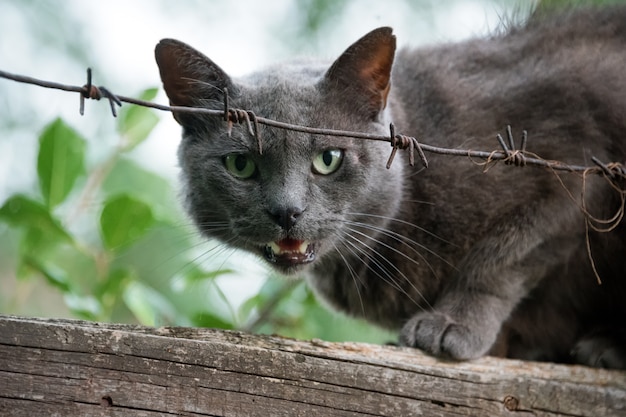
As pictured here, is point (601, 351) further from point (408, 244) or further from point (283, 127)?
point (283, 127)

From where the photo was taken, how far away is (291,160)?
1.48 metres

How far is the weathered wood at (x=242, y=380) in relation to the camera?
116 cm

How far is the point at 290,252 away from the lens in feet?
5.19

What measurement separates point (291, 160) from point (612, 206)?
82 cm

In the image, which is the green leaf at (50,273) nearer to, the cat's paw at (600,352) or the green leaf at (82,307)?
the green leaf at (82,307)

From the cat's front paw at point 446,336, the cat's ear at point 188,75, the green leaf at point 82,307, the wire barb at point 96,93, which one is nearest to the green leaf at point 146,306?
the green leaf at point 82,307

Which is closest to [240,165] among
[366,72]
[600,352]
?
[366,72]

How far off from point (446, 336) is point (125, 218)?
786mm

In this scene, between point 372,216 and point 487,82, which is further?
point 487,82

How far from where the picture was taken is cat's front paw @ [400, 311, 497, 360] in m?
1.59

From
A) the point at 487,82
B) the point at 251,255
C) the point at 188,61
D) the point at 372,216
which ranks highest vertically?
the point at 487,82

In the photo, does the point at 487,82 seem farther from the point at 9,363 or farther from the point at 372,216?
the point at 9,363

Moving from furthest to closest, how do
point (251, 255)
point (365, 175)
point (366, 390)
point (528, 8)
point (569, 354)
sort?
1. point (528, 8)
2. point (569, 354)
3. point (251, 255)
4. point (365, 175)
5. point (366, 390)

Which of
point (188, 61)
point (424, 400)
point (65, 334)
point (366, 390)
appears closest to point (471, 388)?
point (424, 400)
